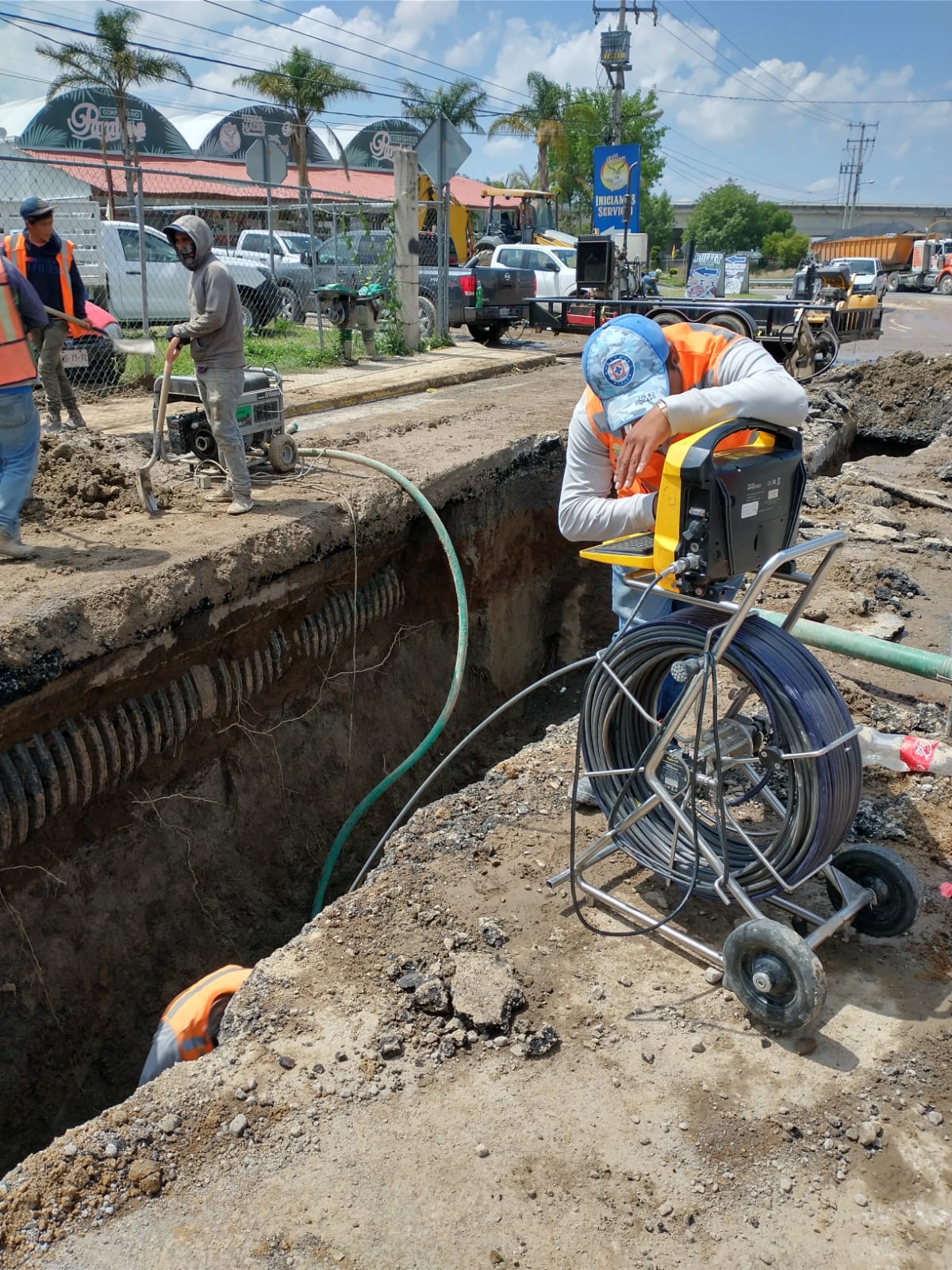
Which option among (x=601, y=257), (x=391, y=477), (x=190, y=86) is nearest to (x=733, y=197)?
(x=190, y=86)

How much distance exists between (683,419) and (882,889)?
1.64 m

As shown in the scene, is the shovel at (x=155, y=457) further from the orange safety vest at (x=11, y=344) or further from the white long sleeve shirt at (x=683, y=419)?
the white long sleeve shirt at (x=683, y=419)

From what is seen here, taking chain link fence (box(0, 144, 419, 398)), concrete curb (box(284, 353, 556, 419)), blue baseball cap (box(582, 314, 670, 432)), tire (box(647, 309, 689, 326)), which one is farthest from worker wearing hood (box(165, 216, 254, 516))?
tire (box(647, 309, 689, 326))

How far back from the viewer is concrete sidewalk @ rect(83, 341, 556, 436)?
8578 millimetres

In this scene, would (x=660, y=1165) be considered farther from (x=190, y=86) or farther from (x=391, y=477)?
(x=190, y=86)

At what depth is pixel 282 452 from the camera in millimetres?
6617

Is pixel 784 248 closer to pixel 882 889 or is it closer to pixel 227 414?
pixel 227 414

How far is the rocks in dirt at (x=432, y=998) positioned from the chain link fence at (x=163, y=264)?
6.27m

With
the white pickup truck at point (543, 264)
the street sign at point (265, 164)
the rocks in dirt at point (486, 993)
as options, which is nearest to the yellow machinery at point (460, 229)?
the white pickup truck at point (543, 264)

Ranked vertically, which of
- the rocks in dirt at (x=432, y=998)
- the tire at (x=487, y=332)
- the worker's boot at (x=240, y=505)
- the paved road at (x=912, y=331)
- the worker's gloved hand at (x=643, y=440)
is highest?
the worker's gloved hand at (x=643, y=440)

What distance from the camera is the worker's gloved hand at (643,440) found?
Result: 302cm

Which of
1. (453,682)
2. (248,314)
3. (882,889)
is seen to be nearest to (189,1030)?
(882,889)

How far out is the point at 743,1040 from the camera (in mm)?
2820

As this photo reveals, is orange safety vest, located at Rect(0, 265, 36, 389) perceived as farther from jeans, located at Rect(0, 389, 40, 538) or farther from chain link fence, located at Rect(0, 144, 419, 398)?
chain link fence, located at Rect(0, 144, 419, 398)
